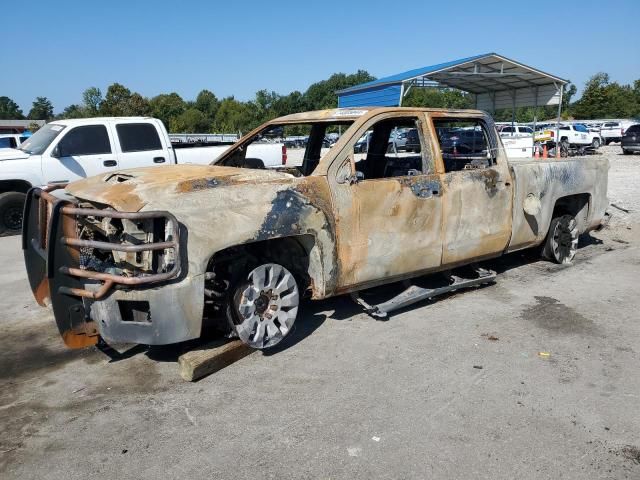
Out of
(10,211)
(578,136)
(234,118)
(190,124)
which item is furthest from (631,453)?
(234,118)

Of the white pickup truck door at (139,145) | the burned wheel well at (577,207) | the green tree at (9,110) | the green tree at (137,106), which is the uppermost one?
the green tree at (9,110)

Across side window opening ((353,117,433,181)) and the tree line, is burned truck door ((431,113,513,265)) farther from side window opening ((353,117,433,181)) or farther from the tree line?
the tree line

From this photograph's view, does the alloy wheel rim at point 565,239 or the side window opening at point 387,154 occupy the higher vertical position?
the side window opening at point 387,154

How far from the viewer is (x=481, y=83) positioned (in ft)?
70.7

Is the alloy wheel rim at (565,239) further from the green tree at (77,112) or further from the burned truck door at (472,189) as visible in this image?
the green tree at (77,112)

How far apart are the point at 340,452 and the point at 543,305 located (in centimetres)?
316

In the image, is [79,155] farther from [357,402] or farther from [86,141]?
[357,402]

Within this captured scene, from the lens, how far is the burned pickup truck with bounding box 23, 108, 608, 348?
347 centimetres

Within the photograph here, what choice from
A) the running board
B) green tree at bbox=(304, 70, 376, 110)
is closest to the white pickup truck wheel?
the running board

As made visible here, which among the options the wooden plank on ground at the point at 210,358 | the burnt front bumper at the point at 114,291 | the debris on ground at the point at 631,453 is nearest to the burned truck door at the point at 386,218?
the wooden plank on ground at the point at 210,358

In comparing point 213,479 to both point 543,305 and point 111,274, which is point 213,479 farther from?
point 543,305

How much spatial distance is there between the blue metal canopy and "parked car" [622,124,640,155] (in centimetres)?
673

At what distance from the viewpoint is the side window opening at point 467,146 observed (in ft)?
17.9

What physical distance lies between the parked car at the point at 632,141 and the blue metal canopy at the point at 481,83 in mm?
6732
